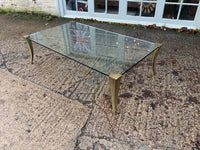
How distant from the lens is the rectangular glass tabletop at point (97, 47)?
6.32 feet

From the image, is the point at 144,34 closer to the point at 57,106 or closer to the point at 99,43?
the point at 99,43

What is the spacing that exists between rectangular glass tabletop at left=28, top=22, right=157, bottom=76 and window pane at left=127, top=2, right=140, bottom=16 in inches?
74.2

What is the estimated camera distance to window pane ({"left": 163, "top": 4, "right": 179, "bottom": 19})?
3.91 metres

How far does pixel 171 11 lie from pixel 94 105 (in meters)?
3.23

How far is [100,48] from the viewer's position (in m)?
2.32

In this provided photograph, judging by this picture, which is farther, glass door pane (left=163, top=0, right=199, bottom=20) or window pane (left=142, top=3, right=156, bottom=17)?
window pane (left=142, top=3, right=156, bottom=17)

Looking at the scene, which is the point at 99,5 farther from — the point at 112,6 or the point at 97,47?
the point at 97,47

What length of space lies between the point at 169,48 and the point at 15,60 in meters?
2.88

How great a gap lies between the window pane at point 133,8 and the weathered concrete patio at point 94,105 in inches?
64.3

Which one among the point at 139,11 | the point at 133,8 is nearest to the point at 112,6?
the point at 133,8

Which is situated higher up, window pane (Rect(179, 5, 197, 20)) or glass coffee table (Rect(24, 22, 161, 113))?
window pane (Rect(179, 5, 197, 20))

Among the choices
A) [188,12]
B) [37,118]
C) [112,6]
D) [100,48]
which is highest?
[112,6]

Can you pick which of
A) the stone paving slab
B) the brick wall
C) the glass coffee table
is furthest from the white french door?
the stone paving slab

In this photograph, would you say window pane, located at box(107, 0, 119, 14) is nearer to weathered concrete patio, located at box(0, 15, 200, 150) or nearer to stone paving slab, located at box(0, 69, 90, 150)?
weathered concrete patio, located at box(0, 15, 200, 150)
